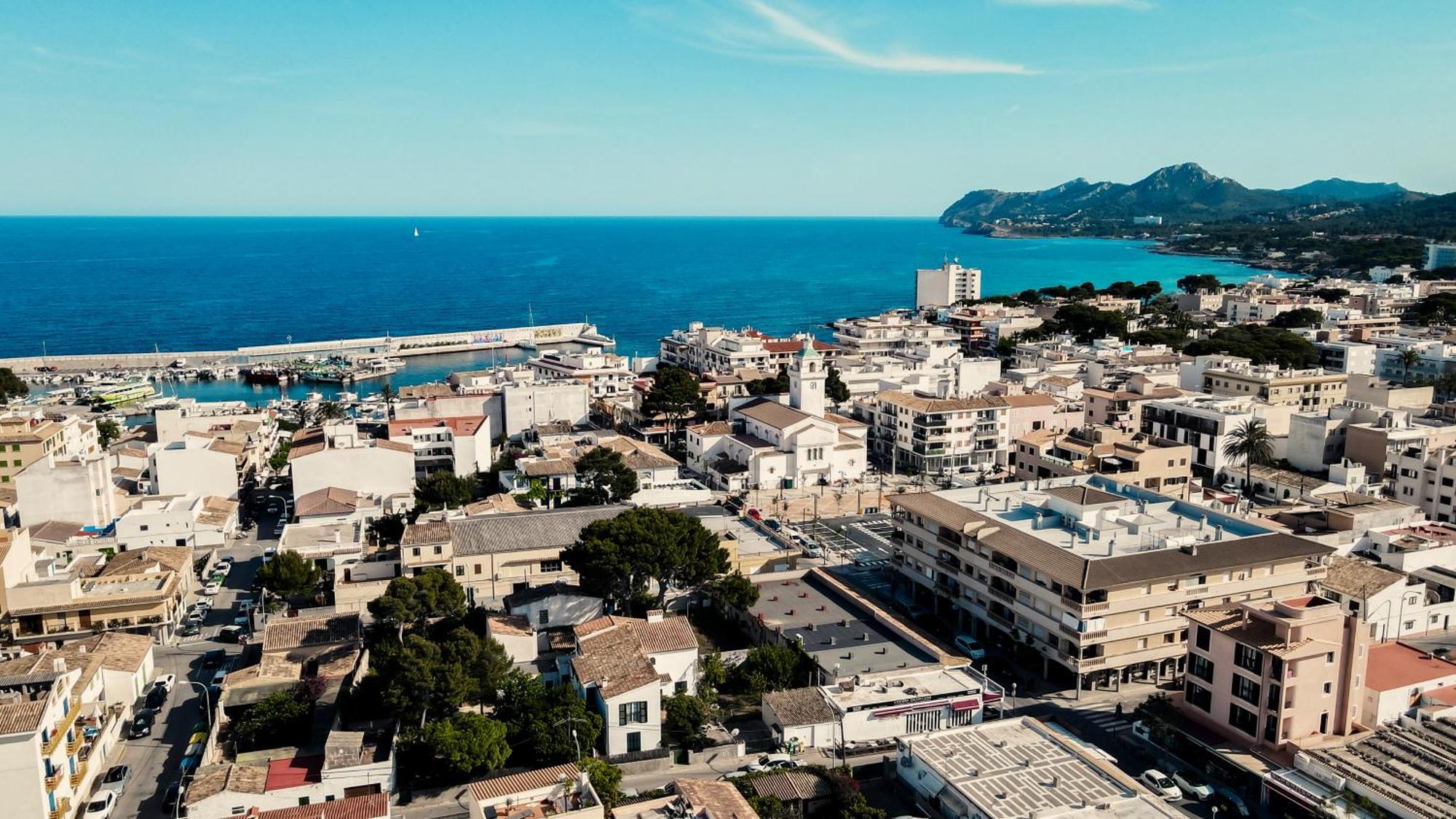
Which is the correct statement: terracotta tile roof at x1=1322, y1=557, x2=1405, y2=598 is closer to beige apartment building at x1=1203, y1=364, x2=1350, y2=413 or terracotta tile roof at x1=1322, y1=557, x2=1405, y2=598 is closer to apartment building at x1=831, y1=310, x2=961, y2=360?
beige apartment building at x1=1203, y1=364, x2=1350, y2=413

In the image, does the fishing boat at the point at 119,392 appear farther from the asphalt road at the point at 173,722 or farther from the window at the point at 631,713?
the window at the point at 631,713

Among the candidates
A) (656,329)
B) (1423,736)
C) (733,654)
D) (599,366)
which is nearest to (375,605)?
(733,654)

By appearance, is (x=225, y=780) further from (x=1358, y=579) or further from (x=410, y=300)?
(x=410, y=300)

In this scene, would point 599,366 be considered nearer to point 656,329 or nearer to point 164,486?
point 164,486

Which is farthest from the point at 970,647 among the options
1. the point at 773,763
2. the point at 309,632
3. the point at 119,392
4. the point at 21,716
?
the point at 119,392

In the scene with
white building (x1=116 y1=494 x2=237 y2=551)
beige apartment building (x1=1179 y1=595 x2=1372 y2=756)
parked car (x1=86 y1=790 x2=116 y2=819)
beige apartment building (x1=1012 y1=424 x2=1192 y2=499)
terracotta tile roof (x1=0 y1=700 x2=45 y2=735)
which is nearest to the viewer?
terracotta tile roof (x1=0 y1=700 x2=45 y2=735)

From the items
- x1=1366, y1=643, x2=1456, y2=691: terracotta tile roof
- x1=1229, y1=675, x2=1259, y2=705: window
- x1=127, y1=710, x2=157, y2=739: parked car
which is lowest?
x1=127, y1=710, x2=157, y2=739: parked car

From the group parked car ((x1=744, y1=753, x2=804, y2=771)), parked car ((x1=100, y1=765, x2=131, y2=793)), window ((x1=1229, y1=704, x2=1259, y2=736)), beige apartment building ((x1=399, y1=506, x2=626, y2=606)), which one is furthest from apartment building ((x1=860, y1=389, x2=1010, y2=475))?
parked car ((x1=100, y1=765, x2=131, y2=793))
